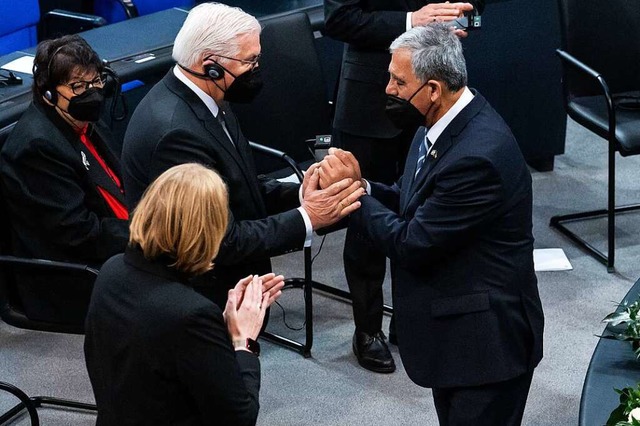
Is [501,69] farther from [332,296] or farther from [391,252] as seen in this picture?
[391,252]

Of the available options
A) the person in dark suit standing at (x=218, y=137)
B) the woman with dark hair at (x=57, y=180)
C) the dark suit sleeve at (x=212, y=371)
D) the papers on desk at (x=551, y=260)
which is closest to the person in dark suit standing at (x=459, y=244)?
the person in dark suit standing at (x=218, y=137)

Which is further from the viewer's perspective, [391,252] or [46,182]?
[46,182]

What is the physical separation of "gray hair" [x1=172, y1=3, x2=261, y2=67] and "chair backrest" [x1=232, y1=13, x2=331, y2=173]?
136 centimetres

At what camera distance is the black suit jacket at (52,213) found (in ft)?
12.0

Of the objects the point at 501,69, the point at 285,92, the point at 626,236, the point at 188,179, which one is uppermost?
the point at 188,179

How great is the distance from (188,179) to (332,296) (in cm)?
244

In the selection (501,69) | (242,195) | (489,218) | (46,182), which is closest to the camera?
(489,218)

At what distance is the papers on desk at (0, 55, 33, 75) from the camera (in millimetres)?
4605

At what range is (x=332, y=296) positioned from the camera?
4.78 metres

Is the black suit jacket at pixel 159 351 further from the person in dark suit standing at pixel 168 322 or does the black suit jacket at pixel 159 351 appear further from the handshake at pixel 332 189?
the handshake at pixel 332 189

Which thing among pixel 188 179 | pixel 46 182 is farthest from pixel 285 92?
pixel 188 179

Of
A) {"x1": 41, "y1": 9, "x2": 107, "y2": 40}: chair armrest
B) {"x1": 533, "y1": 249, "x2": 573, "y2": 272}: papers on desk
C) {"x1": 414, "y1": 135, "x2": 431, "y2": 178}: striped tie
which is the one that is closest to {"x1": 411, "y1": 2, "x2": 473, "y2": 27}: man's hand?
{"x1": 414, "y1": 135, "x2": 431, "y2": 178}: striped tie

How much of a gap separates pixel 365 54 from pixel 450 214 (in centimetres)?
139

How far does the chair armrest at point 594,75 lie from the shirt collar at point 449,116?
1909 millimetres
